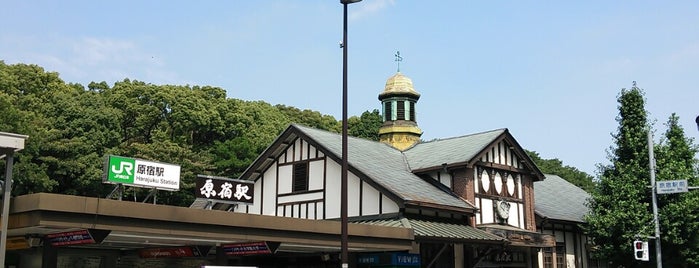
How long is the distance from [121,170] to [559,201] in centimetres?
2509

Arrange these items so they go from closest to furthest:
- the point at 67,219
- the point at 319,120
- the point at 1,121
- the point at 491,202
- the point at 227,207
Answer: the point at 67,219 < the point at 491,202 < the point at 227,207 < the point at 1,121 < the point at 319,120

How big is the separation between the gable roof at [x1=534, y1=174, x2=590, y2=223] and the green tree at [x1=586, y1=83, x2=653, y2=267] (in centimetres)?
304

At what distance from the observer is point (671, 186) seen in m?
25.1

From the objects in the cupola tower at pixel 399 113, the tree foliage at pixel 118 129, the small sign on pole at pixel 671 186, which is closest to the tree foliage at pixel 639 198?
the small sign on pole at pixel 671 186

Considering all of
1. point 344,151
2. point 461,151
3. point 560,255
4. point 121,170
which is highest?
point 461,151

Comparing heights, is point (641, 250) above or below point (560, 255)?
below

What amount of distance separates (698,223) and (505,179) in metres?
7.53

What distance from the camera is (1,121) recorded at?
43.0 m

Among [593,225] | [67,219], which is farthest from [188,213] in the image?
[593,225]

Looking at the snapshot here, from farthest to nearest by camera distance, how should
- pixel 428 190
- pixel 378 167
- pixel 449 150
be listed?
pixel 449 150
pixel 378 167
pixel 428 190

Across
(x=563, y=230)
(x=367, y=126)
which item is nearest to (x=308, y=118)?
(x=367, y=126)

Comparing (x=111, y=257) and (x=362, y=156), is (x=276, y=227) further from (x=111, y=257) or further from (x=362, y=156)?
(x=362, y=156)

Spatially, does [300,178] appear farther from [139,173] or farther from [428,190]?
[139,173]

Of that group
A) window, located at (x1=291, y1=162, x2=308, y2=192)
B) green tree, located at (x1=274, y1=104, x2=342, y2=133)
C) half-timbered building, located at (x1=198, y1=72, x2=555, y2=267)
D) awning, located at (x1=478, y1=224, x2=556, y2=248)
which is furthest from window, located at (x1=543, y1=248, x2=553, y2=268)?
green tree, located at (x1=274, y1=104, x2=342, y2=133)
